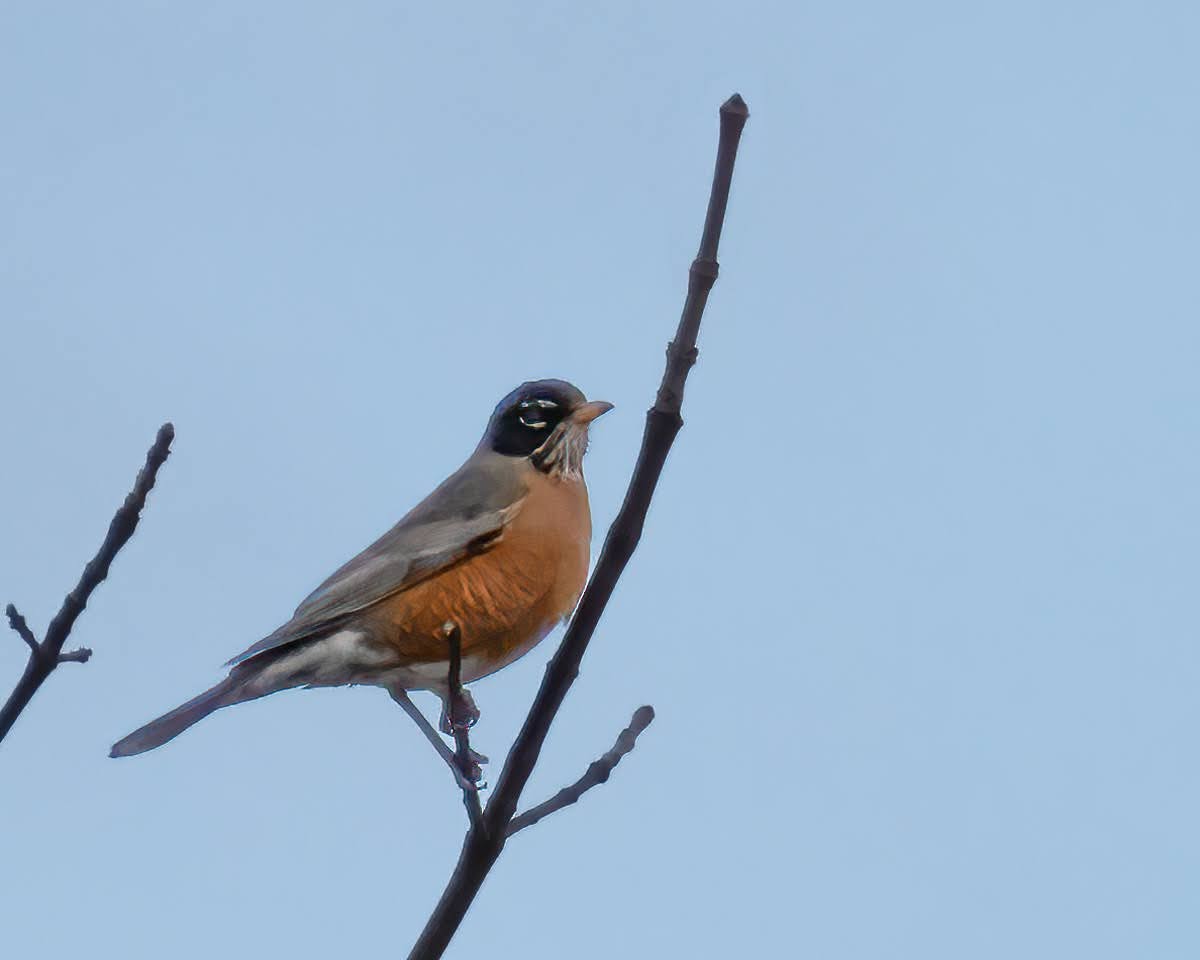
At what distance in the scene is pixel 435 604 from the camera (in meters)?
5.30

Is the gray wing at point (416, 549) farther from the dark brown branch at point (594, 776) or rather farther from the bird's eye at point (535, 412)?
the dark brown branch at point (594, 776)

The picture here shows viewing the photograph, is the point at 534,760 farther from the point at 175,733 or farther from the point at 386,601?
the point at 386,601

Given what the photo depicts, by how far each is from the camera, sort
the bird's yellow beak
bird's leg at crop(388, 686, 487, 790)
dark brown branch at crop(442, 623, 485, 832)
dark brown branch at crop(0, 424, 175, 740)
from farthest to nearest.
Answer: the bird's yellow beak → bird's leg at crop(388, 686, 487, 790) → dark brown branch at crop(442, 623, 485, 832) → dark brown branch at crop(0, 424, 175, 740)

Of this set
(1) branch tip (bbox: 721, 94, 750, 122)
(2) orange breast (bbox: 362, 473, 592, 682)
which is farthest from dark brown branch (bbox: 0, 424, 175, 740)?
(2) orange breast (bbox: 362, 473, 592, 682)

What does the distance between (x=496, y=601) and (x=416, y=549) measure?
40 cm

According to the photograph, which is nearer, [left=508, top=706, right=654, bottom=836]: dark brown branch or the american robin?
[left=508, top=706, right=654, bottom=836]: dark brown branch

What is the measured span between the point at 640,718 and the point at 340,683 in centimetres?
178

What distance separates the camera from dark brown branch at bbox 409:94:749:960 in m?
2.28

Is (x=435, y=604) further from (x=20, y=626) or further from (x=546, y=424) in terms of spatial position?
(x=20, y=626)

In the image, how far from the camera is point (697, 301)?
234 cm

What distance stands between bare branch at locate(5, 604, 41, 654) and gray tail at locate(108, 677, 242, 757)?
1.31m

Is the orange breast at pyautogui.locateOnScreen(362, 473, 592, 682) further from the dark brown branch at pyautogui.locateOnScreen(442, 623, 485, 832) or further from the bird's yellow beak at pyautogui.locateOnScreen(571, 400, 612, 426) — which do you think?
the dark brown branch at pyautogui.locateOnScreen(442, 623, 485, 832)

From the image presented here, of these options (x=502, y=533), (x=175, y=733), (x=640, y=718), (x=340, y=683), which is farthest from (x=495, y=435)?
(x=640, y=718)

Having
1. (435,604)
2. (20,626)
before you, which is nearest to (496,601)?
(435,604)
